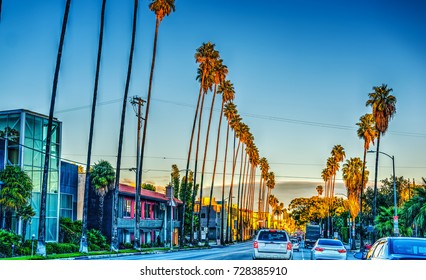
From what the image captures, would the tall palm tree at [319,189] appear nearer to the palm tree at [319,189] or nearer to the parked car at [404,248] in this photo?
the palm tree at [319,189]

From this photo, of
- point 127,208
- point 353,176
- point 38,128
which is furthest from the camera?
point 353,176

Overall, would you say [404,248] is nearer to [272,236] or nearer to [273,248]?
[273,248]

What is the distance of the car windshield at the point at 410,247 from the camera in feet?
37.3

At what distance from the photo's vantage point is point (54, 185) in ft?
184

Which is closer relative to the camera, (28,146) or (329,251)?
(329,251)

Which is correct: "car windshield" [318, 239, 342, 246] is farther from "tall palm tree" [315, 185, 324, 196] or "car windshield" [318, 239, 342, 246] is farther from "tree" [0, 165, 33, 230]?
"tall palm tree" [315, 185, 324, 196]

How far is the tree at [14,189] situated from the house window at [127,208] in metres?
23.4

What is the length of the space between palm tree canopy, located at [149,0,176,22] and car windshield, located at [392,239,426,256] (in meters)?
51.7

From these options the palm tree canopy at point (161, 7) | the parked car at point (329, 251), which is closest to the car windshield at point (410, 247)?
the parked car at point (329, 251)

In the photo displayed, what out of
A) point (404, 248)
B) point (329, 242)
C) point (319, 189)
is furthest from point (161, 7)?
point (319, 189)

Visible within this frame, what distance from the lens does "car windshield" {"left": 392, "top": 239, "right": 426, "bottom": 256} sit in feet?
37.3

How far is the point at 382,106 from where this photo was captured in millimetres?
62844

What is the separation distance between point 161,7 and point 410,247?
5192 centimetres

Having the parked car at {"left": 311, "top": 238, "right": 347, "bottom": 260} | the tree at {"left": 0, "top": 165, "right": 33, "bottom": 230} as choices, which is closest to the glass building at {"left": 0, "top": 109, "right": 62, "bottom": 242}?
the tree at {"left": 0, "top": 165, "right": 33, "bottom": 230}
